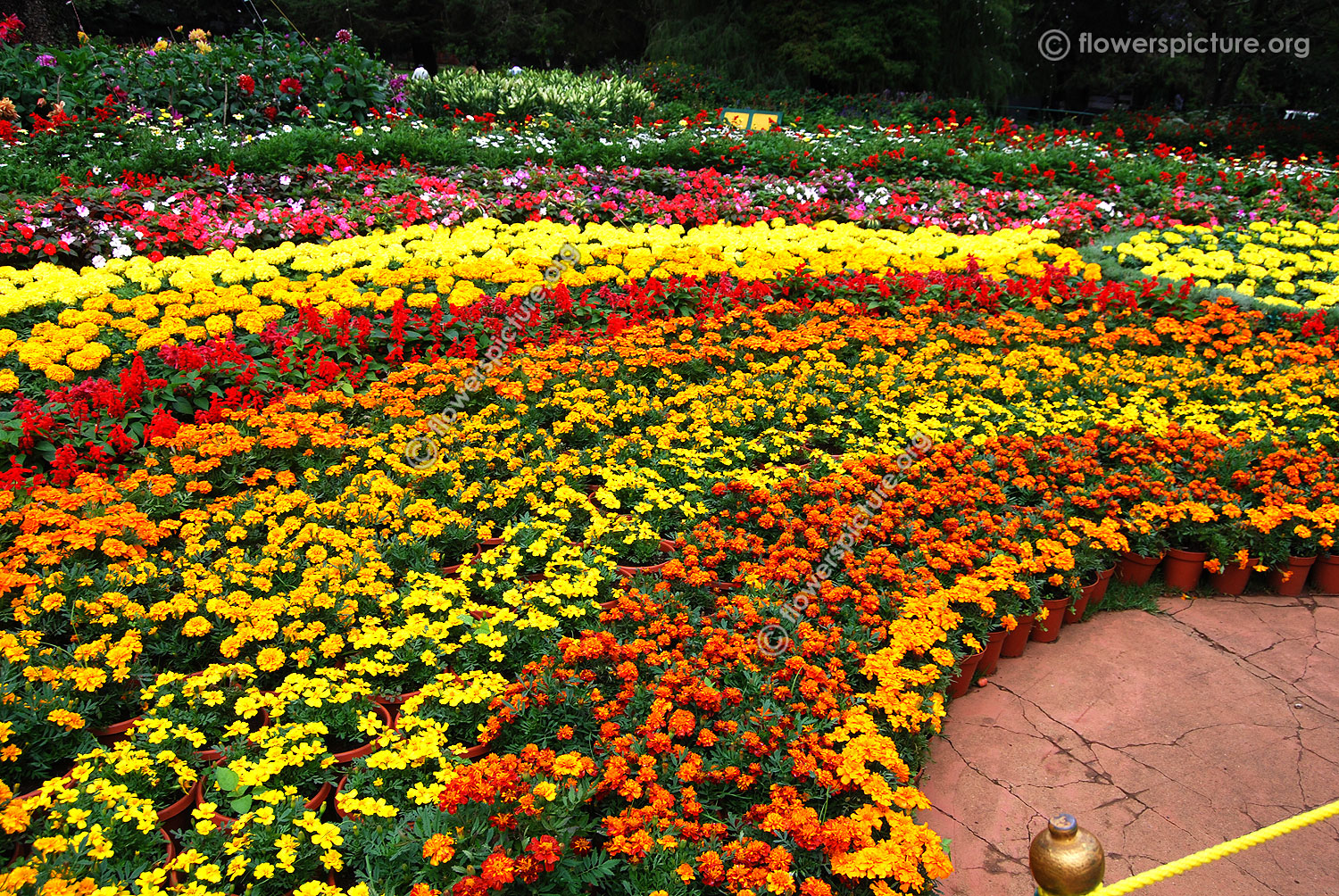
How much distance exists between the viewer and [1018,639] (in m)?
3.71

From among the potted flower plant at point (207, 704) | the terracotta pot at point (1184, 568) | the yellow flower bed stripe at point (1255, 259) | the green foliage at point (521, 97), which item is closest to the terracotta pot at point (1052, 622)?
the terracotta pot at point (1184, 568)

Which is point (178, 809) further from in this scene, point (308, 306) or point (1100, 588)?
point (1100, 588)

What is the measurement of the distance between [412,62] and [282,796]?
80.8ft

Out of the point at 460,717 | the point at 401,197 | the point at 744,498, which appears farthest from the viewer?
the point at 401,197

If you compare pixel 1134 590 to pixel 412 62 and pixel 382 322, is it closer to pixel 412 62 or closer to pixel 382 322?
pixel 382 322

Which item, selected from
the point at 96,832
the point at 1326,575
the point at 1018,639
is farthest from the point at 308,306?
the point at 1326,575

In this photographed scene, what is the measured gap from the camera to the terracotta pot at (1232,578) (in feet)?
13.7

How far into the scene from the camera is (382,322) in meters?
5.37

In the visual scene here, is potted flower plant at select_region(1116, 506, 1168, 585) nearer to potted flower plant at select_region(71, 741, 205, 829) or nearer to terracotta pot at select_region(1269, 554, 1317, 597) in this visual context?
terracotta pot at select_region(1269, 554, 1317, 597)

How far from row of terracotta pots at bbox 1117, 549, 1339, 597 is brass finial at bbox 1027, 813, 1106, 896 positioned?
3066 mm

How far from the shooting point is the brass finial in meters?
1.46

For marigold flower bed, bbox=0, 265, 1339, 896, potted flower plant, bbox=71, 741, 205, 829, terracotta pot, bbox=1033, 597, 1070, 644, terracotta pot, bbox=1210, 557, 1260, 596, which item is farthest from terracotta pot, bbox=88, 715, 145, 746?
terracotta pot, bbox=1210, 557, 1260, 596

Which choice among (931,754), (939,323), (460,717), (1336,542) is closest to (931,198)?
(939,323)
